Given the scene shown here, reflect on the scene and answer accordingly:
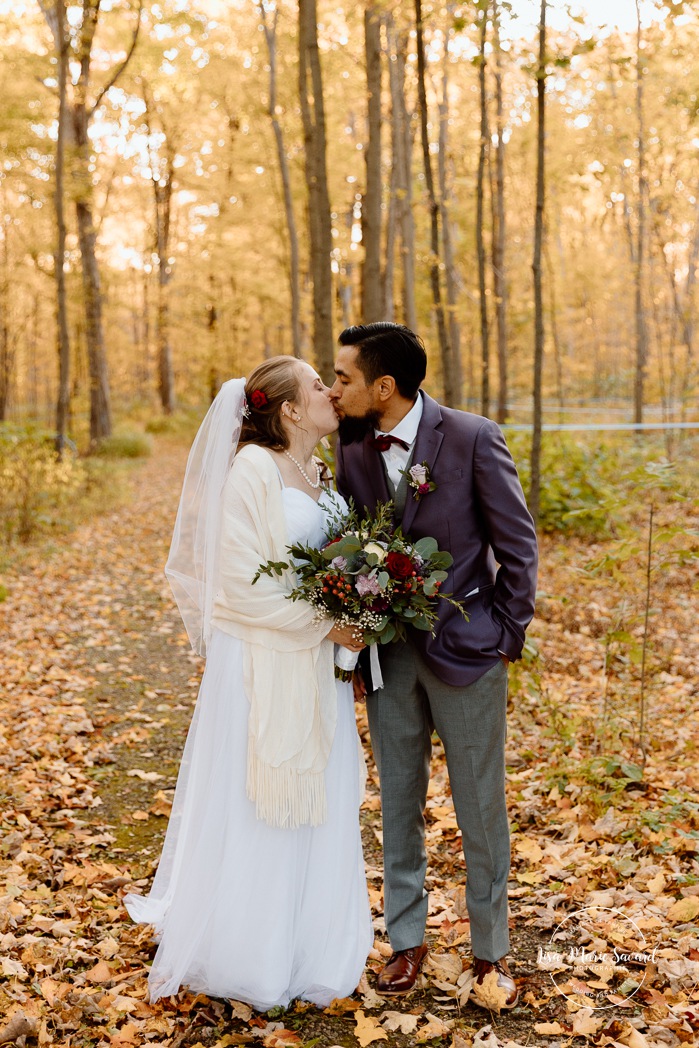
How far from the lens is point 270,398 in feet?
10.3

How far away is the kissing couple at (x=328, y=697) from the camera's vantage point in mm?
2961

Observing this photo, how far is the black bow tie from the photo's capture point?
3.03 meters

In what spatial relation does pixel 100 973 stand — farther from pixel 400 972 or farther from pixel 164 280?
pixel 164 280

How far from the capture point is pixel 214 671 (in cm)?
317

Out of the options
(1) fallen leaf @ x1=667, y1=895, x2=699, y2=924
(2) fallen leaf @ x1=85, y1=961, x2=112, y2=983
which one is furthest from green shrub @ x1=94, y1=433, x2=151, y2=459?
(1) fallen leaf @ x1=667, y1=895, x2=699, y2=924

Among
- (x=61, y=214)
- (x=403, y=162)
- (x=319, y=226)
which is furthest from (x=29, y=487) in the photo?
(x=403, y=162)

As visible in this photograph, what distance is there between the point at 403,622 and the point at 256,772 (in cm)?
75

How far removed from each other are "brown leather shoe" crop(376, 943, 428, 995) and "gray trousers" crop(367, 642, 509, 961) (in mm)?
33

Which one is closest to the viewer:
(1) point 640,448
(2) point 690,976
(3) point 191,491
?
(2) point 690,976

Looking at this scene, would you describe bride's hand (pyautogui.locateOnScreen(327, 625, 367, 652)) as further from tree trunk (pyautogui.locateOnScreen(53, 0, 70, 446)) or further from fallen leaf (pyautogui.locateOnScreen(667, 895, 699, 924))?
tree trunk (pyautogui.locateOnScreen(53, 0, 70, 446))

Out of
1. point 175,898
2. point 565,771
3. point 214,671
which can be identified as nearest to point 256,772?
point 214,671

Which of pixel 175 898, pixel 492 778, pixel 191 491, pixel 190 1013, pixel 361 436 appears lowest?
pixel 190 1013

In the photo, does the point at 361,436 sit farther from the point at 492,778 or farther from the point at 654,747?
the point at 654,747

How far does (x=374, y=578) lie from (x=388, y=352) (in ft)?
2.60
